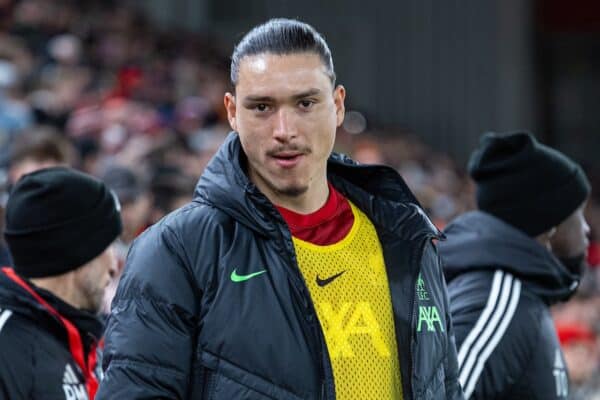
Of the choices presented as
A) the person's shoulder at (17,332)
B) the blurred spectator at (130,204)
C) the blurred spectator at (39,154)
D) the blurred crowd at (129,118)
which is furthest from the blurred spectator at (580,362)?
the person's shoulder at (17,332)

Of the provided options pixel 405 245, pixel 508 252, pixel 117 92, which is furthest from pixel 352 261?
pixel 117 92

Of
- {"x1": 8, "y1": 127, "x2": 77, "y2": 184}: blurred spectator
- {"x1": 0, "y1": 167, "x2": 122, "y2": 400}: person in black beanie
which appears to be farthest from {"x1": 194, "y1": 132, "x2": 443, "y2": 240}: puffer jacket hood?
{"x1": 8, "y1": 127, "x2": 77, "y2": 184}: blurred spectator

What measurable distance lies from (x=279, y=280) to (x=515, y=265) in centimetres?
129

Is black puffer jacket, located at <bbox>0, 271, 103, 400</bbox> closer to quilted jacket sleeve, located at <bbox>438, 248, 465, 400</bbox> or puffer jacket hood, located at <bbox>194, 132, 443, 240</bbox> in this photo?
puffer jacket hood, located at <bbox>194, 132, 443, 240</bbox>

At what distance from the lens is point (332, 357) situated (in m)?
2.60

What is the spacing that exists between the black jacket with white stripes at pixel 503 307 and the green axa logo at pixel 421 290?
728 millimetres

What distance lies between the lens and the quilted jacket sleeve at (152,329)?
2465 mm

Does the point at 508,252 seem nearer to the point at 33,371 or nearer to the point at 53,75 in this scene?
the point at 33,371

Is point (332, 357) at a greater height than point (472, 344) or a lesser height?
greater

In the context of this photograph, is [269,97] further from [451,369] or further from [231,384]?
[451,369]

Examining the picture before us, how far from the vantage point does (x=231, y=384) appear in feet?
8.11

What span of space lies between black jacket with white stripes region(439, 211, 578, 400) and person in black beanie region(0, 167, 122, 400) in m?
0.96

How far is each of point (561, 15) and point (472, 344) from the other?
1741 centimetres

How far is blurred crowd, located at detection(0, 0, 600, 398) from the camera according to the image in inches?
232
